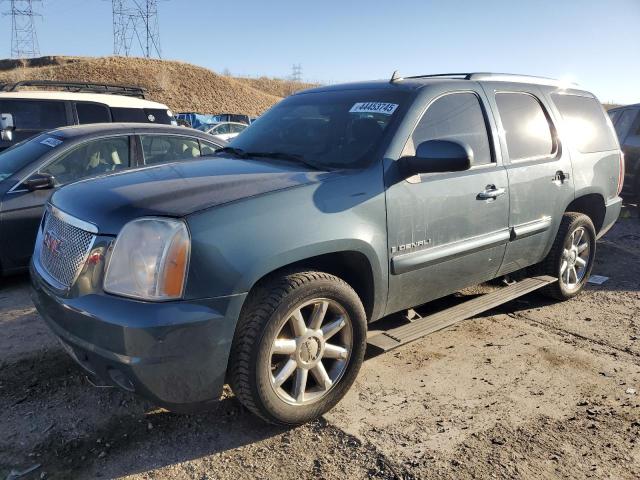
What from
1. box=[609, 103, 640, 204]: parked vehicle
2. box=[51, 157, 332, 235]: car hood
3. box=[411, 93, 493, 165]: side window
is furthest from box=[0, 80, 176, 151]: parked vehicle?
box=[609, 103, 640, 204]: parked vehicle

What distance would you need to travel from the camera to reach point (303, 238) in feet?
8.71

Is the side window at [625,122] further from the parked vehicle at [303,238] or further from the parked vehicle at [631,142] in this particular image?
the parked vehicle at [303,238]

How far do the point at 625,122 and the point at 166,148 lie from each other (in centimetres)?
788

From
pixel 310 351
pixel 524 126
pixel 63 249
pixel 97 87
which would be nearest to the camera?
pixel 63 249

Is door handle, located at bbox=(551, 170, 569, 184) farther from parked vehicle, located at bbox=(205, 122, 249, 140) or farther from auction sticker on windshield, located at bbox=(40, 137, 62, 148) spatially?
parked vehicle, located at bbox=(205, 122, 249, 140)

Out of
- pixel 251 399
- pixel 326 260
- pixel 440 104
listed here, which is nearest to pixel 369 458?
pixel 251 399

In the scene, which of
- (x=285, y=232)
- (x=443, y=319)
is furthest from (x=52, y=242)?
(x=443, y=319)

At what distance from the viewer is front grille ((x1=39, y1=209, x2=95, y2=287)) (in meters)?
2.54

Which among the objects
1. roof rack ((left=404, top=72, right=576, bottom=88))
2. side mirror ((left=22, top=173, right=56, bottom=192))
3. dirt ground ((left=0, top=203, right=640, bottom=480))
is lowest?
dirt ground ((left=0, top=203, right=640, bottom=480))

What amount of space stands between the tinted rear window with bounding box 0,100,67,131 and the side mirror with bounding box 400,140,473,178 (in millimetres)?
7133

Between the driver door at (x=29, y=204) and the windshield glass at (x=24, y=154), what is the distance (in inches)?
6.6

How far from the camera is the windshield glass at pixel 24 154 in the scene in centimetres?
505

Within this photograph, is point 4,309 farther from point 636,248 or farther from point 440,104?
point 636,248

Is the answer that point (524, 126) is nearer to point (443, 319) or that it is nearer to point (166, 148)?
point (443, 319)
